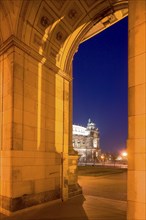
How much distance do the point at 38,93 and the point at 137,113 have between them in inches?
271

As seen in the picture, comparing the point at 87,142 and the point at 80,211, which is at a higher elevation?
the point at 80,211

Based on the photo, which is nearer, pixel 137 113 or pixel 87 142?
pixel 137 113

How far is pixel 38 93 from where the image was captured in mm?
11172

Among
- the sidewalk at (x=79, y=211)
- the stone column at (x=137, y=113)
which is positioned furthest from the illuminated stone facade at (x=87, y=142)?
the stone column at (x=137, y=113)

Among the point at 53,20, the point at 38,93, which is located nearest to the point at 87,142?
the point at 38,93

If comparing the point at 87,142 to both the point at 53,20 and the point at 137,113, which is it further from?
the point at 137,113

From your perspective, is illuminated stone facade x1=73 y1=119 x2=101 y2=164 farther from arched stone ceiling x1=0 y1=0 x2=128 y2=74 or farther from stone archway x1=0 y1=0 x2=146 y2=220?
arched stone ceiling x1=0 y1=0 x2=128 y2=74

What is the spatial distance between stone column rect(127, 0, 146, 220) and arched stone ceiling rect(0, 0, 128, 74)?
6.02 metres

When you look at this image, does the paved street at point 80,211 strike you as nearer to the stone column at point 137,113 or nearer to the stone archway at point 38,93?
the stone archway at point 38,93

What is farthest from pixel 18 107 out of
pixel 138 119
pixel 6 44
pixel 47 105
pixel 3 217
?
pixel 138 119

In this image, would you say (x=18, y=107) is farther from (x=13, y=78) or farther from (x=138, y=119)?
(x=138, y=119)

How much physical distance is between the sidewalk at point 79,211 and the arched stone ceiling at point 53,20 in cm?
710

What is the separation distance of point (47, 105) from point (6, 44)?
3.48m

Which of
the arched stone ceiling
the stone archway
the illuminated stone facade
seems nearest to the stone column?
the stone archway
